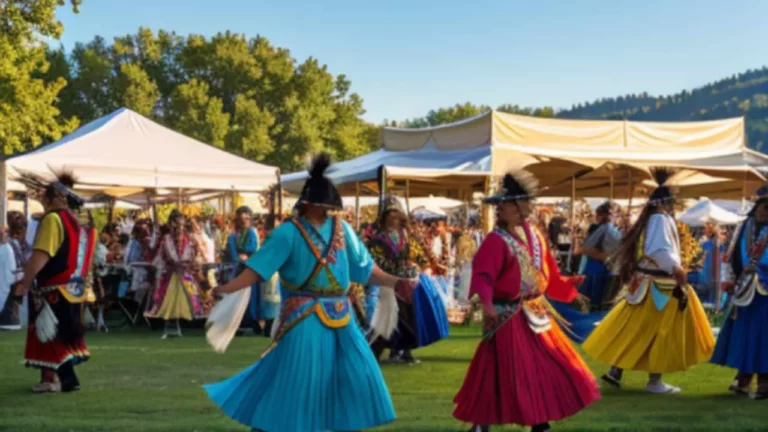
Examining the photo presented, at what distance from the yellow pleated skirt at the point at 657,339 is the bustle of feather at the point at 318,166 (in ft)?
13.6

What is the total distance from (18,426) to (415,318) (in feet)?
17.1

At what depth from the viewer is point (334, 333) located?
635 cm

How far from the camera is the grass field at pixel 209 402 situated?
7910mm

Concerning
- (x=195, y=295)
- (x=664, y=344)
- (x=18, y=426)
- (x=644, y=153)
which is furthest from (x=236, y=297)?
(x=644, y=153)

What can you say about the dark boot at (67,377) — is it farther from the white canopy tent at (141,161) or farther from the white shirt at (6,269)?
the white shirt at (6,269)

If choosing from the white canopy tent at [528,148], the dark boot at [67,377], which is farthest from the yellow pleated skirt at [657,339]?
the white canopy tent at [528,148]

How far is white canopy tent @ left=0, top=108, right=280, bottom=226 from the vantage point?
633 inches

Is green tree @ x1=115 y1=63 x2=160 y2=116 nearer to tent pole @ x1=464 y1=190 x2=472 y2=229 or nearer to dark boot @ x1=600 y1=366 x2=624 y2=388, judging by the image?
tent pole @ x1=464 y1=190 x2=472 y2=229

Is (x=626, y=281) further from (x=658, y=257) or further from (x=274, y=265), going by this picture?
(x=274, y=265)

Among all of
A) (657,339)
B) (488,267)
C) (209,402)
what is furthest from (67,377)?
(657,339)

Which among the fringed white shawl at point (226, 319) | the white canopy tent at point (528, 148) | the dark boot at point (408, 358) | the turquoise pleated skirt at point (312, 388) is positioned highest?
the white canopy tent at point (528, 148)

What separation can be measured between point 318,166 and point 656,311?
14.0 feet

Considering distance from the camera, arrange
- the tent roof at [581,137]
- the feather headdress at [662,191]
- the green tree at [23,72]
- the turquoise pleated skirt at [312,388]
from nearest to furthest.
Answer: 1. the turquoise pleated skirt at [312,388]
2. the feather headdress at [662,191]
3. the tent roof at [581,137]
4. the green tree at [23,72]

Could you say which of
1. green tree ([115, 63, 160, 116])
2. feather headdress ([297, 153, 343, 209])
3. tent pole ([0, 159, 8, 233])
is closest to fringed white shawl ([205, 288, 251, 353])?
feather headdress ([297, 153, 343, 209])
